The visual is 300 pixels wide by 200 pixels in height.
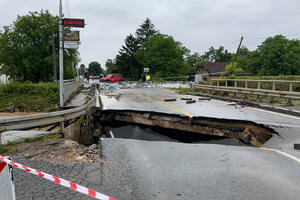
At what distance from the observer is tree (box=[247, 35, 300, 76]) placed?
65.2 m

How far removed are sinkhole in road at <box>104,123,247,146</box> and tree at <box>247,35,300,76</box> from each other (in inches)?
2516

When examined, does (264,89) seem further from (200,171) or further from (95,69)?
(95,69)

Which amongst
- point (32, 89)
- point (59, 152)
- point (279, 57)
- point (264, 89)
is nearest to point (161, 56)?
point (279, 57)

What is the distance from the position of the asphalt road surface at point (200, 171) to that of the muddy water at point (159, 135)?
8.76ft

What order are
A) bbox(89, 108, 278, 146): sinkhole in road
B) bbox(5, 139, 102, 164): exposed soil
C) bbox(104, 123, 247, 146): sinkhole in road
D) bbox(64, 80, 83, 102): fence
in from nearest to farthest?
bbox(5, 139, 102, 164): exposed soil, bbox(89, 108, 278, 146): sinkhole in road, bbox(104, 123, 247, 146): sinkhole in road, bbox(64, 80, 83, 102): fence

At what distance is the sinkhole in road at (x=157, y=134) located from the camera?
29.6 feet

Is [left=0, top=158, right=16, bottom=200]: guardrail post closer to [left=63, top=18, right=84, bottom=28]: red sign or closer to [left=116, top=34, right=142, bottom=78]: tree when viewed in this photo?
[left=63, top=18, right=84, bottom=28]: red sign

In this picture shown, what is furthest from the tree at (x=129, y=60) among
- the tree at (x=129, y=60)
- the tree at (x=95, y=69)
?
the tree at (x=95, y=69)

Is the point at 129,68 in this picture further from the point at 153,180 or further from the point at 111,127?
the point at 153,180

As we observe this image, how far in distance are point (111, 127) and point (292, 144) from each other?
783 centimetres

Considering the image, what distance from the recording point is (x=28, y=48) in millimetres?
46844

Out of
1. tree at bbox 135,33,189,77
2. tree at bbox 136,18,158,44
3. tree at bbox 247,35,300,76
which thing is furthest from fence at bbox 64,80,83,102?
tree at bbox 136,18,158,44

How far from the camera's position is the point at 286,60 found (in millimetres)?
65688

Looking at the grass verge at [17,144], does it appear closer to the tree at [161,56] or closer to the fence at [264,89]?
the fence at [264,89]
